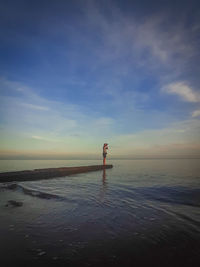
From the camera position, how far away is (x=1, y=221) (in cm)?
621

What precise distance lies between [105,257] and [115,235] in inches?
50.6

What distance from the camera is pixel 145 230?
5664mm

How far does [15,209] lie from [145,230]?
6.61 m

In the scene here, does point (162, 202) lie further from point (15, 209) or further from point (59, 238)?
point (15, 209)

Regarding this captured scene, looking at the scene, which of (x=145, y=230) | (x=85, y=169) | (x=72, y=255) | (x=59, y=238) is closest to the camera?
(x=72, y=255)

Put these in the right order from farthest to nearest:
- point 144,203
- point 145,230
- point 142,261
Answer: point 144,203 → point 145,230 → point 142,261

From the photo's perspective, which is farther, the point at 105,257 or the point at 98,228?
the point at 98,228

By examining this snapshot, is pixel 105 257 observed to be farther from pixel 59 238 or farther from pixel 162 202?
pixel 162 202

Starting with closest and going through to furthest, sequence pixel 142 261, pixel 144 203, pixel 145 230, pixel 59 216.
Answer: pixel 142 261
pixel 145 230
pixel 59 216
pixel 144 203

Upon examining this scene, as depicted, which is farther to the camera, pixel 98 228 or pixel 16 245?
pixel 98 228

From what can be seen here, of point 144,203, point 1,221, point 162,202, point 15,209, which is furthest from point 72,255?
point 162,202

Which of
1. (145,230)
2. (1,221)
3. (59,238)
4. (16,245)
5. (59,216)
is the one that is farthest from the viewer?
(59,216)

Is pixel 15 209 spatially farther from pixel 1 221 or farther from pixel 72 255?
pixel 72 255

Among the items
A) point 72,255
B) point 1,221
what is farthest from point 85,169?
point 72,255
